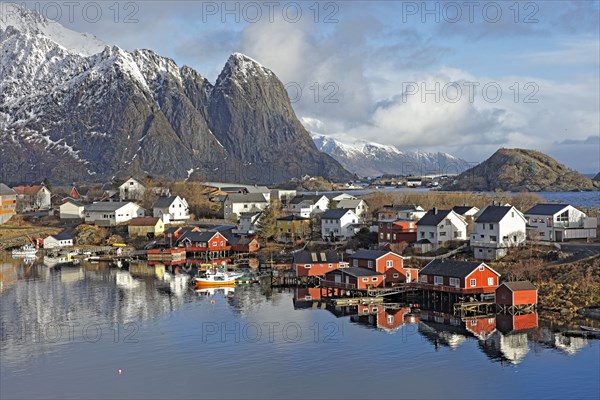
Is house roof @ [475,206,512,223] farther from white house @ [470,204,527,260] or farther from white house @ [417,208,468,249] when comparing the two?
white house @ [417,208,468,249]

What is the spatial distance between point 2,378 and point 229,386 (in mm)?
8422

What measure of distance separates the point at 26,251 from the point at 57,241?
377 cm

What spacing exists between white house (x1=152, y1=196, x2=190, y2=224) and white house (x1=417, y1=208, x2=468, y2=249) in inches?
1308

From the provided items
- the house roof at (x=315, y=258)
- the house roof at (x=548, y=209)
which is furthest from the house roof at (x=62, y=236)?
the house roof at (x=548, y=209)

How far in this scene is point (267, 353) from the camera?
1239 inches

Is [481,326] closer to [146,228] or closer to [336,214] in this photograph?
[336,214]

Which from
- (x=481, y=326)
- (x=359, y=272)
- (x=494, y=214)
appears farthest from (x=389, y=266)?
(x=481, y=326)

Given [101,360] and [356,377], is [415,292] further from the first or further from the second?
[101,360]

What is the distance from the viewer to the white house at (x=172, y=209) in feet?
270

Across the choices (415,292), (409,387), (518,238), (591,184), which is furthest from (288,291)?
(591,184)

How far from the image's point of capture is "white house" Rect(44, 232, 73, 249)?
7244cm

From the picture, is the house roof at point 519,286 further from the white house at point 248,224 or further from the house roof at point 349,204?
the house roof at point 349,204

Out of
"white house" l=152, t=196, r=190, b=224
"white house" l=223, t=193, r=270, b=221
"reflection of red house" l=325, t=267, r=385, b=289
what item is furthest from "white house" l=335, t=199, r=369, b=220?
"reflection of red house" l=325, t=267, r=385, b=289

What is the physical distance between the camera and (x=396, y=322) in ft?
123
